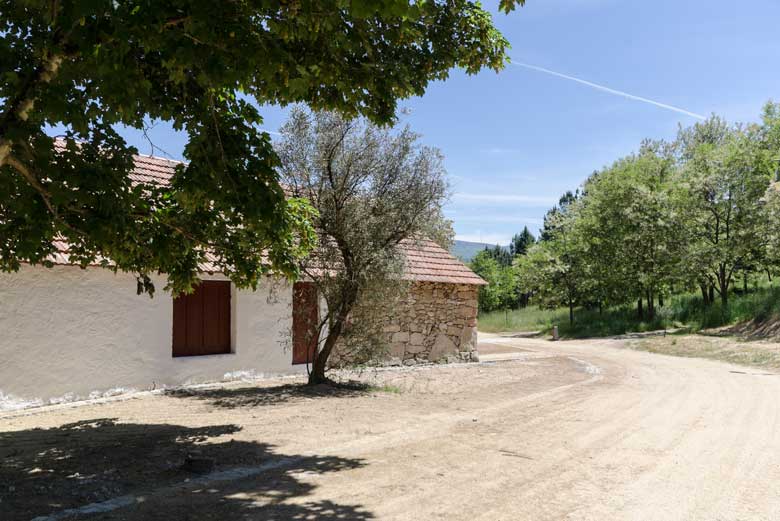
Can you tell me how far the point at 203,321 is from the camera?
12.3 m

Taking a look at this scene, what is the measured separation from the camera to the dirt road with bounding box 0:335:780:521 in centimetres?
488

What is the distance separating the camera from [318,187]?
11.1 meters

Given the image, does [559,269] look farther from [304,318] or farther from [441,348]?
[304,318]

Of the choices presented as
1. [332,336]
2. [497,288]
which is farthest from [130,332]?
Answer: [497,288]

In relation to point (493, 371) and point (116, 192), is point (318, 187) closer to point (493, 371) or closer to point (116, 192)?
point (116, 192)

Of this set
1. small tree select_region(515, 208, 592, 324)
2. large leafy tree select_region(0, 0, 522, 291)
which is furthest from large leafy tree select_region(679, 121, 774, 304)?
large leafy tree select_region(0, 0, 522, 291)

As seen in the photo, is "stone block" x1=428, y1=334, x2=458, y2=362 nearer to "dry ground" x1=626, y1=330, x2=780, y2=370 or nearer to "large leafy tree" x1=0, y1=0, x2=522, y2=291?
"dry ground" x1=626, y1=330, x2=780, y2=370

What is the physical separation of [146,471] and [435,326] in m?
11.8

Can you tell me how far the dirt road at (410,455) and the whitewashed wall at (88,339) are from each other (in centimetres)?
78

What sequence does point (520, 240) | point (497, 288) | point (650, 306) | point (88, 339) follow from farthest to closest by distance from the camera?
point (520, 240)
point (497, 288)
point (650, 306)
point (88, 339)

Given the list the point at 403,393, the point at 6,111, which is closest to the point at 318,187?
the point at 403,393

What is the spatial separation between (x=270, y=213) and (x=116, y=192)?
1628mm

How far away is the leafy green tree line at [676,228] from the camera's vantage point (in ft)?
91.0

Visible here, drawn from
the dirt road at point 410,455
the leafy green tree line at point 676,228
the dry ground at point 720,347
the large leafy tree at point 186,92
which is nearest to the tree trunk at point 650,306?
the leafy green tree line at point 676,228
